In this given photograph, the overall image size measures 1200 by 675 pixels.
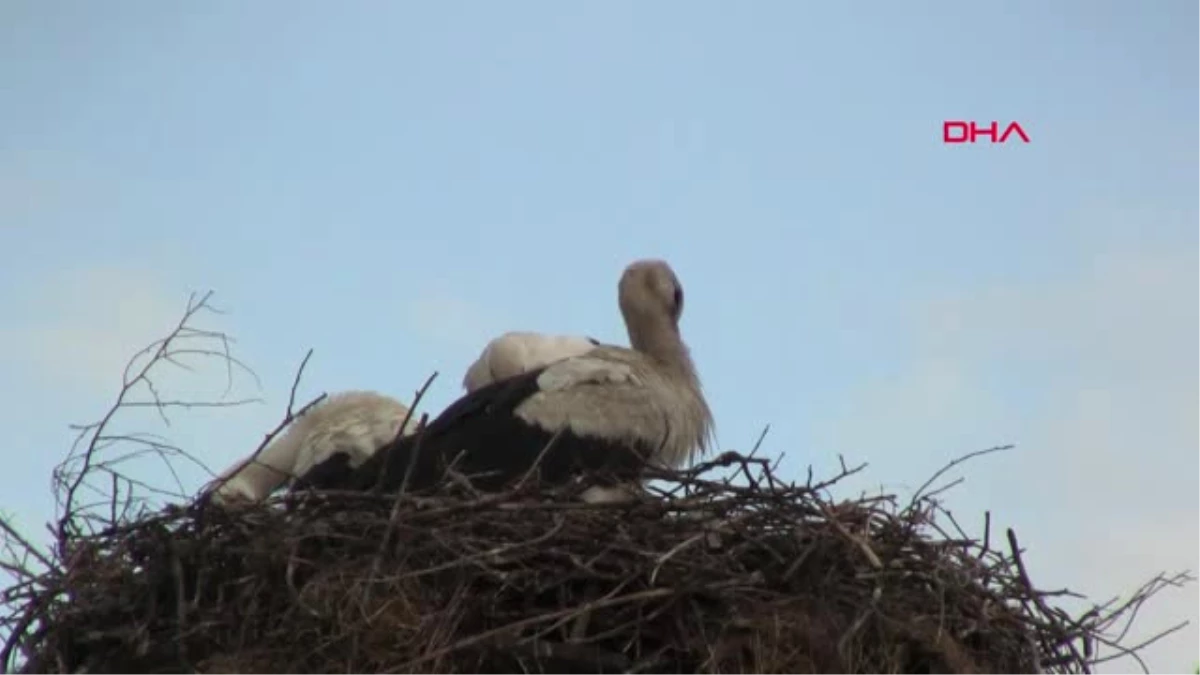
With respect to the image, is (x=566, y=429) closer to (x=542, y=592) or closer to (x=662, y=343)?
(x=662, y=343)

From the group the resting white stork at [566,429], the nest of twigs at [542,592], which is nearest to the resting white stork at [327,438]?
the resting white stork at [566,429]

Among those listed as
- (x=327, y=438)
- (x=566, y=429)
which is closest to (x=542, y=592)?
(x=566, y=429)

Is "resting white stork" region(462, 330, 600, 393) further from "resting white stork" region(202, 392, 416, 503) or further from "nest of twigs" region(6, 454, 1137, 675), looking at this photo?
"nest of twigs" region(6, 454, 1137, 675)

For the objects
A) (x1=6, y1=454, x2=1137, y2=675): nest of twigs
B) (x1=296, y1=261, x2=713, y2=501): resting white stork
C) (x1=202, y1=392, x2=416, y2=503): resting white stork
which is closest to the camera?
(x1=6, y1=454, x2=1137, y2=675): nest of twigs

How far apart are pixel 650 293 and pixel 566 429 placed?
3.15 ft

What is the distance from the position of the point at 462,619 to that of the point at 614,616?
1.24ft

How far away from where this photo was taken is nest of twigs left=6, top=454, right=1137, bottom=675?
20.7 ft

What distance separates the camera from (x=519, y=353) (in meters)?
8.43

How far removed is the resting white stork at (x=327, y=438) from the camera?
27.0ft

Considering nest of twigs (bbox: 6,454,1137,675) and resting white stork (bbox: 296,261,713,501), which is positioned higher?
resting white stork (bbox: 296,261,713,501)

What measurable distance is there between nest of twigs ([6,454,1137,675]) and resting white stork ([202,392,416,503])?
55.0 inches

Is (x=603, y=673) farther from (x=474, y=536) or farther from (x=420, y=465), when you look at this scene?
(x=420, y=465)

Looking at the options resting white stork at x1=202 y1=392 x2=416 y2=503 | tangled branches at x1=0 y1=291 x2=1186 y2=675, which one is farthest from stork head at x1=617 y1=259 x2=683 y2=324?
tangled branches at x1=0 y1=291 x2=1186 y2=675

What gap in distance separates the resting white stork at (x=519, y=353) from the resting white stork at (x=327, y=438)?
0.30 meters
